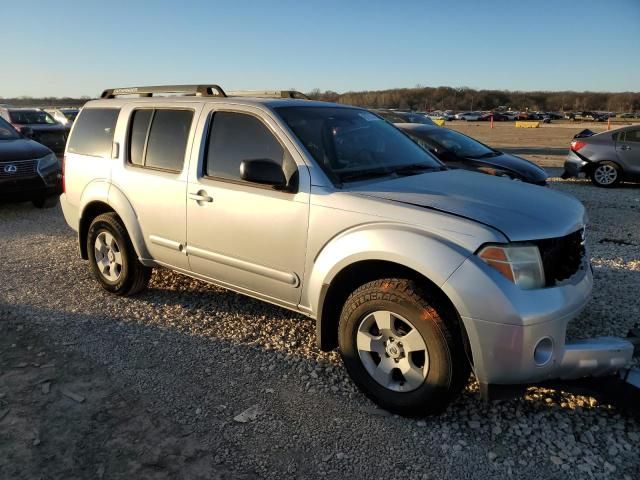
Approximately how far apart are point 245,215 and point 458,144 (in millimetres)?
7021

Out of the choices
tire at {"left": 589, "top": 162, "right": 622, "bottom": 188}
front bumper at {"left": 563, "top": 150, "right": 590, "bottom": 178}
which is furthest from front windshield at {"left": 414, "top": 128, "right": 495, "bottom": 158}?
tire at {"left": 589, "top": 162, "right": 622, "bottom": 188}

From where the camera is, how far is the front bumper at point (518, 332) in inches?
104

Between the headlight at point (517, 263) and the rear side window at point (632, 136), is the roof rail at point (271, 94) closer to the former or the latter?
the headlight at point (517, 263)

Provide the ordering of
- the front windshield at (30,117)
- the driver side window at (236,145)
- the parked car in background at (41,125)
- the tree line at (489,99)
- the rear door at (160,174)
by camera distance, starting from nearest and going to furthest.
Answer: the driver side window at (236,145), the rear door at (160,174), the parked car in background at (41,125), the front windshield at (30,117), the tree line at (489,99)

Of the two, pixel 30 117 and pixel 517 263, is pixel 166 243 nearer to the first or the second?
pixel 517 263

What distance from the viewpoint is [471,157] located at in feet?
30.5

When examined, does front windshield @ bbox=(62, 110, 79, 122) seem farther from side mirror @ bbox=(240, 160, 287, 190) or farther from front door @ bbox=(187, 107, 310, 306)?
side mirror @ bbox=(240, 160, 287, 190)

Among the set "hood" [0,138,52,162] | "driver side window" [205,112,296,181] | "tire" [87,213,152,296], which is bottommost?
"tire" [87,213,152,296]

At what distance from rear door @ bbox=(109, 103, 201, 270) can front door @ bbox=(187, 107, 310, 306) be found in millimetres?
159

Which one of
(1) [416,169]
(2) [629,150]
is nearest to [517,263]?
(1) [416,169]

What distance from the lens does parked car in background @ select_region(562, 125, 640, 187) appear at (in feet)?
39.0

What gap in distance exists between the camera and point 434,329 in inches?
112

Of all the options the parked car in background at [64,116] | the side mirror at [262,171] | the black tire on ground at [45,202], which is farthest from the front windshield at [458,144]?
the parked car in background at [64,116]

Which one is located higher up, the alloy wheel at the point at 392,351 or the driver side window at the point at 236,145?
the driver side window at the point at 236,145
